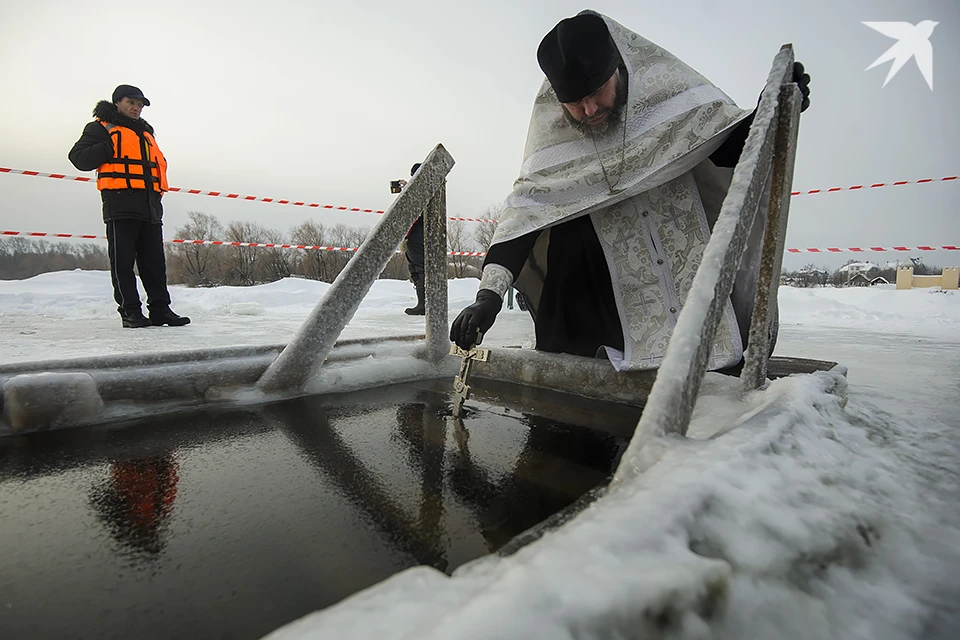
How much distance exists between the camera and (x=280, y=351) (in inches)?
78.6

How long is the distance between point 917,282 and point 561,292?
19.3 metres

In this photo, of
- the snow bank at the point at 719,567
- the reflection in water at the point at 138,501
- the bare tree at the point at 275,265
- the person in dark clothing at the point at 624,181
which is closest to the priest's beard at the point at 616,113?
the person in dark clothing at the point at 624,181

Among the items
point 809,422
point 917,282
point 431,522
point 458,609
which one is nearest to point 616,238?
point 809,422

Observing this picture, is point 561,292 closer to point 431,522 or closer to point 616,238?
point 616,238

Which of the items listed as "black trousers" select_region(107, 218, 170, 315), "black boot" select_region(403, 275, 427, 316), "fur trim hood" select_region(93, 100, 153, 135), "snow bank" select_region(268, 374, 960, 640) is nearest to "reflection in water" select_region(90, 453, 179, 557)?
"snow bank" select_region(268, 374, 960, 640)

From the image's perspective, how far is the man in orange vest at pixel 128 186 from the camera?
3.68 m

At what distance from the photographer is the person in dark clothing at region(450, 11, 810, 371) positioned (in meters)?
1.89

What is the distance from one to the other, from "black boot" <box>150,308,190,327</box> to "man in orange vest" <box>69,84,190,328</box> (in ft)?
0.19

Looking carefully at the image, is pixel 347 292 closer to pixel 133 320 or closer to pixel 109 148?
pixel 133 320

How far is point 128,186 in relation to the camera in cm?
376

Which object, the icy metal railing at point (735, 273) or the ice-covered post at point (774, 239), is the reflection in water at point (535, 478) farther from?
the ice-covered post at point (774, 239)

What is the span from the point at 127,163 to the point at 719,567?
476cm

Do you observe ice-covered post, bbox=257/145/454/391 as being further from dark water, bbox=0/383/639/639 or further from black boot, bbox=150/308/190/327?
black boot, bbox=150/308/190/327

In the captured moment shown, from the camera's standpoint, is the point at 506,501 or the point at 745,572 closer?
the point at 745,572
